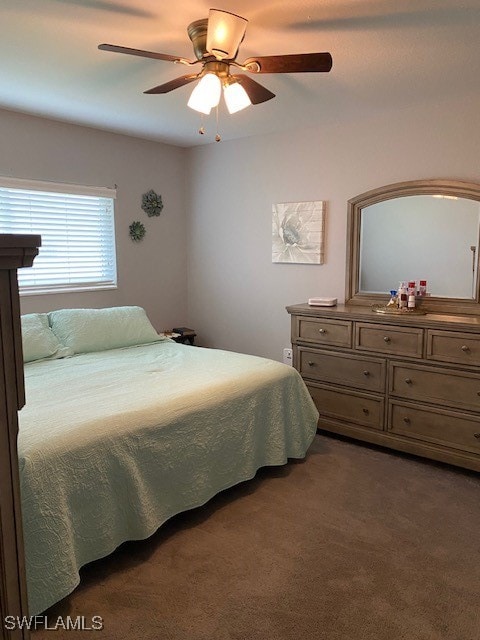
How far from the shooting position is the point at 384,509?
8.52 feet

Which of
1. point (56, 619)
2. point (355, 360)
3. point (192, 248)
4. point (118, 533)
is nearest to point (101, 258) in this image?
point (192, 248)

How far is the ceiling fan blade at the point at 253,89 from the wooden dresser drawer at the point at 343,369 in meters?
1.83

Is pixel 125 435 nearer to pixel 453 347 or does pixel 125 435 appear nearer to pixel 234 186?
pixel 453 347

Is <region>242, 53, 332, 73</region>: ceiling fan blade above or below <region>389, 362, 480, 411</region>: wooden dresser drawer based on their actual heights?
above

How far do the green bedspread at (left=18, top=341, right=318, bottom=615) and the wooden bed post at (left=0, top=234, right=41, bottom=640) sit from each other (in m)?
0.85

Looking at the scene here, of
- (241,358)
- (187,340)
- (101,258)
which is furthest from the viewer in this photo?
(187,340)

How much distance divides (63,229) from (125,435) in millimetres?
2394

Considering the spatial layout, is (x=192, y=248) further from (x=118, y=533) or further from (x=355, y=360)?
(x=118, y=533)

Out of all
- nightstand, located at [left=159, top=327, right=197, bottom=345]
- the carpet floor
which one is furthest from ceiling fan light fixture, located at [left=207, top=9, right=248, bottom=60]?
nightstand, located at [left=159, top=327, right=197, bottom=345]

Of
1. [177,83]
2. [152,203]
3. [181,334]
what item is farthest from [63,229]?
[177,83]

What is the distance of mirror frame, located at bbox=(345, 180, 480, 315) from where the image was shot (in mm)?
3172

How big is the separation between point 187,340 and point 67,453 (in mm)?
2988

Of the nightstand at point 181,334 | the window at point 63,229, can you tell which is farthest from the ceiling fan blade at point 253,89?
the nightstand at point 181,334

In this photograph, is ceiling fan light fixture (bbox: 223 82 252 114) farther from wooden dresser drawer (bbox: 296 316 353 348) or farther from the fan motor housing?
wooden dresser drawer (bbox: 296 316 353 348)
